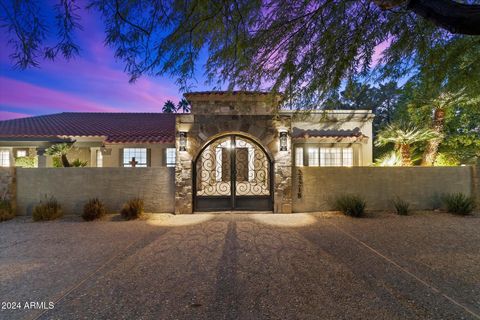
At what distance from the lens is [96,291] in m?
3.32

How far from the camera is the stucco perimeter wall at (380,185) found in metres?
8.73

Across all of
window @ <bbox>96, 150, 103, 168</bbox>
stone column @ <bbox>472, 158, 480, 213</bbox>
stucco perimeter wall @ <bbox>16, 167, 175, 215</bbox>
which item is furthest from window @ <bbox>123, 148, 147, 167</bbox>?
stone column @ <bbox>472, 158, 480, 213</bbox>

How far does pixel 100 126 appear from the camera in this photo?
1530 centimetres

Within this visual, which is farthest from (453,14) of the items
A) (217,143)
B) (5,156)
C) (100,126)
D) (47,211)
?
(5,156)

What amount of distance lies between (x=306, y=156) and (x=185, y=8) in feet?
35.0

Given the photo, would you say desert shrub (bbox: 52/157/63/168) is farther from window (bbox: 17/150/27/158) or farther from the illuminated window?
the illuminated window

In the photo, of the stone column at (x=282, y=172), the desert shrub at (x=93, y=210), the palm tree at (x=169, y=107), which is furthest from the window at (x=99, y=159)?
the palm tree at (x=169, y=107)

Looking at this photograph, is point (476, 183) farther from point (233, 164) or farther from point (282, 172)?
point (233, 164)

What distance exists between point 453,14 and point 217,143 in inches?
299

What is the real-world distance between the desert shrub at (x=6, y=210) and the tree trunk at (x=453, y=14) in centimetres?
1150

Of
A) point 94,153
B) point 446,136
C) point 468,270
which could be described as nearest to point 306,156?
point 446,136

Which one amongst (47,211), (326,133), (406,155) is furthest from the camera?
(326,133)

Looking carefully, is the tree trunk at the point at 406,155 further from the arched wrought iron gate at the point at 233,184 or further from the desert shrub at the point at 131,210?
the desert shrub at the point at 131,210

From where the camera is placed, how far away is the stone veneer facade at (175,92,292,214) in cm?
831
